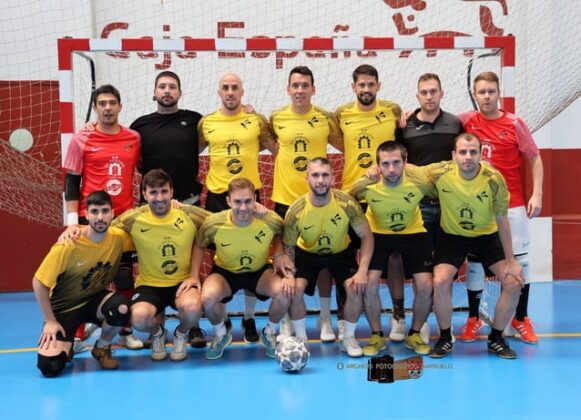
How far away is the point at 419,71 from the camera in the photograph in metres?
7.36

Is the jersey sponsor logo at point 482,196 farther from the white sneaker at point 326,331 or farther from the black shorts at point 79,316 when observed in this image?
the black shorts at point 79,316

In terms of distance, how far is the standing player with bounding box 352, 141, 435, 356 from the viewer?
4.66 m

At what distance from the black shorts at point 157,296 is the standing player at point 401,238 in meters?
1.44

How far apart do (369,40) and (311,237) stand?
194 centimetres

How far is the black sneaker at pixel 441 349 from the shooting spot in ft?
14.8

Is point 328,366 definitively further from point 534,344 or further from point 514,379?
point 534,344

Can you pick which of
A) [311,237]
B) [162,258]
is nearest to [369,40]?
[311,237]

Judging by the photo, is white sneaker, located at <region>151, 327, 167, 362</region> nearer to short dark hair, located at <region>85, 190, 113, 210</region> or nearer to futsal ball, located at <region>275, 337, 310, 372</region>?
futsal ball, located at <region>275, 337, 310, 372</region>

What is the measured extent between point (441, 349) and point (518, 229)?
1253 millimetres

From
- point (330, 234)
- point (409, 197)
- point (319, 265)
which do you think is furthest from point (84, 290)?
point (409, 197)

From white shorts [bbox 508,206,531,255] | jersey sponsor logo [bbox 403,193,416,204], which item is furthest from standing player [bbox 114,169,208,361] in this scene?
white shorts [bbox 508,206,531,255]

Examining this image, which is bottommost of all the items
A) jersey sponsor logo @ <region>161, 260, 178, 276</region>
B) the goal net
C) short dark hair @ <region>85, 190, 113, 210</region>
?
jersey sponsor logo @ <region>161, 260, 178, 276</region>

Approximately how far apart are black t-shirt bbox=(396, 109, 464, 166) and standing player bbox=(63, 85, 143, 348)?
7.13 ft

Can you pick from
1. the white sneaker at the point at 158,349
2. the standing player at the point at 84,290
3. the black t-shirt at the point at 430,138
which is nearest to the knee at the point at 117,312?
the standing player at the point at 84,290
